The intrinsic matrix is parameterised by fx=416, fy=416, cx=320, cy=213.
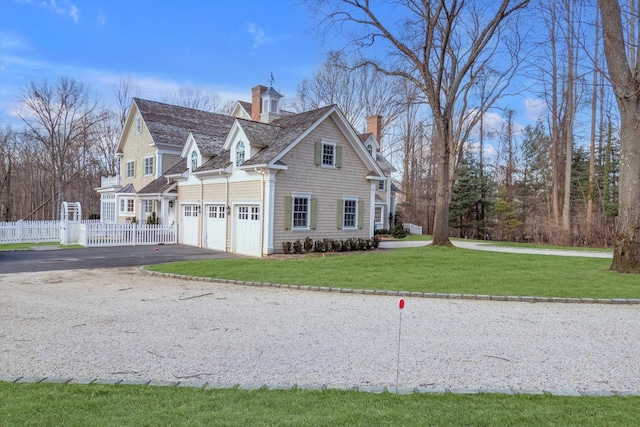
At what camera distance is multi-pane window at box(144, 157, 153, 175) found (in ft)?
94.1

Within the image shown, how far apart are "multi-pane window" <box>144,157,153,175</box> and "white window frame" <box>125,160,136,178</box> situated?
187 centimetres

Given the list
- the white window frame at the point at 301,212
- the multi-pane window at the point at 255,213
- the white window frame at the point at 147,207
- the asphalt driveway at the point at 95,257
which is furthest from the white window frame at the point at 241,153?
the white window frame at the point at 147,207

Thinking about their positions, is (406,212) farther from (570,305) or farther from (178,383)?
(178,383)

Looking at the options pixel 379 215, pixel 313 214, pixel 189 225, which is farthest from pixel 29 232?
pixel 379 215

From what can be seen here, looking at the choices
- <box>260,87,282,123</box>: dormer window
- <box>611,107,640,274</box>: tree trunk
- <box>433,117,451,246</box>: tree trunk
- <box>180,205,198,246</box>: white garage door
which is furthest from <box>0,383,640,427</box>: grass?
<box>260,87,282,123</box>: dormer window

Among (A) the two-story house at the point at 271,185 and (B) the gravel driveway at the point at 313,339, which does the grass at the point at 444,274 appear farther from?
Answer: (A) the two-story house at the point at 271,185

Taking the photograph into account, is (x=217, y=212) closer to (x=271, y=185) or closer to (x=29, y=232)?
(x=271, y=185)

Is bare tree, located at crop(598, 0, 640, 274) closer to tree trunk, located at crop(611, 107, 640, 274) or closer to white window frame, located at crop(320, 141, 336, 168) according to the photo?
tree trunk, located at crop(611, 107, 640, 274)

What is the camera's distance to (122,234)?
846 inches

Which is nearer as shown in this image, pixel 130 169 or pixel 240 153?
pixel 240 153

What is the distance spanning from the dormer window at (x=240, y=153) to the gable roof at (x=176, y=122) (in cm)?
700

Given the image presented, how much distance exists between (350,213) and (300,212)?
325cm

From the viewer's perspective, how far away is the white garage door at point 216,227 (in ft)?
65.9

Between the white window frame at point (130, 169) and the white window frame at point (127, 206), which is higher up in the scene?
the white window frame at point (130, 169)
